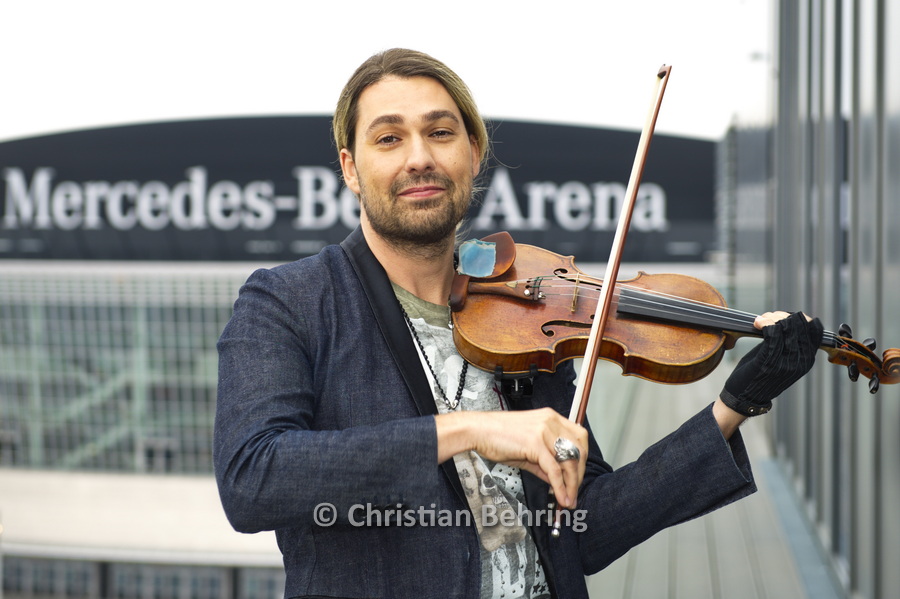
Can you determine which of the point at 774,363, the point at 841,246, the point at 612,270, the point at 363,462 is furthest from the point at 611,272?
the point at 841,246

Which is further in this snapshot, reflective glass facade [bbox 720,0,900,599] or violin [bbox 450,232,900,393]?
reflective glass facade [bbox 720,0,900,599]

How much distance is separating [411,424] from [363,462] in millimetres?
79

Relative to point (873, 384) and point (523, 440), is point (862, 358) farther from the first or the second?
point (523, 440)

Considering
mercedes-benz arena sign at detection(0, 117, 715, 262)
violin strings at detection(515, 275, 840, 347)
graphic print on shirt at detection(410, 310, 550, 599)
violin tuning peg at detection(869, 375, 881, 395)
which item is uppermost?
mercedes-benz arena sign at detection(0, 117, 715, 262)

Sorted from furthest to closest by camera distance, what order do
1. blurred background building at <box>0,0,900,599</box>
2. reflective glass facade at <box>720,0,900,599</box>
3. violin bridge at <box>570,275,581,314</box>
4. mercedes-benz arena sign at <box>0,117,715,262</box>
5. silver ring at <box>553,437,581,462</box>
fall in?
mercedes-benz arena sign at <box>0,117,715,262</box> → blurred background building at <box>0,0,900,599</box> → reflective glass facade at <box>720,0,900,599</box> → violin bridge at <box>570,275,581,314</box> → silver ring at <box>553,437,581,462</box>

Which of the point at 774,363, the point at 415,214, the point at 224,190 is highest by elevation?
the point at 224,190

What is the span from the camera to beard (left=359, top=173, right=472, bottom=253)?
4.72 ft

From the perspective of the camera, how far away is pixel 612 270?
146cm

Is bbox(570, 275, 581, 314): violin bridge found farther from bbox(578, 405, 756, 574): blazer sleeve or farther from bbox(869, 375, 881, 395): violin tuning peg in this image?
bbox(869, 375, 881, 395): violin tuning peg

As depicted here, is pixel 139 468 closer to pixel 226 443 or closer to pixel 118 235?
pixel 118 235

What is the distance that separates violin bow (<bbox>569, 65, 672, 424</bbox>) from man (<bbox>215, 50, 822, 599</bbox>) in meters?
0.16

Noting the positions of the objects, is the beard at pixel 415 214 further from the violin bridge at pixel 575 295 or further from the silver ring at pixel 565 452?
the silver ring at pixel 565 452

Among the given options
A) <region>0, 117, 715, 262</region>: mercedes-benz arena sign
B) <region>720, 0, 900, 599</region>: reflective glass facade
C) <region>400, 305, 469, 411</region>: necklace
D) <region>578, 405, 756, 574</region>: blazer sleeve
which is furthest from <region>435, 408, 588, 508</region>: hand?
<region>0, 117, 715, 262</region>: mercedes-benz arena sign

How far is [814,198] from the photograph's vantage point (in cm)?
444
